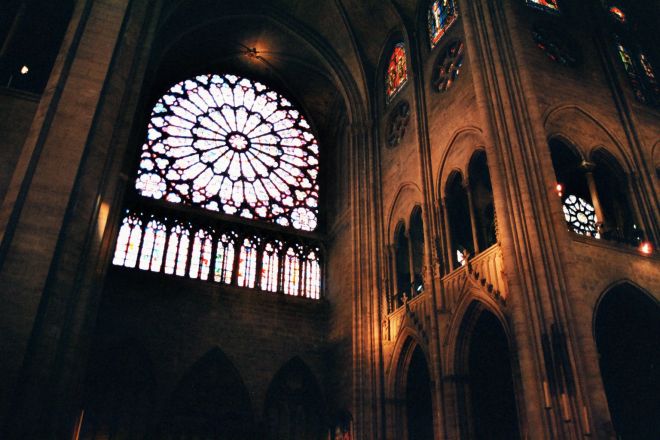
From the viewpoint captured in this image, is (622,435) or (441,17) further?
(441,17)

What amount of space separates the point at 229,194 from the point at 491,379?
954cm

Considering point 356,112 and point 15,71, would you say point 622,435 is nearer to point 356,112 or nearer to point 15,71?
point 356,112

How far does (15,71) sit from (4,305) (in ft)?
16.0

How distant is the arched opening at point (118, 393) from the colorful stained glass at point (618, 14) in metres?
15.2

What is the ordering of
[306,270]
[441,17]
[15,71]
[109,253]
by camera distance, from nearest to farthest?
[15,71], [109,253], [441,17], [306,270]

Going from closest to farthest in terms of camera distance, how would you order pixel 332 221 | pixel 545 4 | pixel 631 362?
pixel 631 362, pixel 545 4, pixel 332 221

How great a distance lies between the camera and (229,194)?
17.2 metres

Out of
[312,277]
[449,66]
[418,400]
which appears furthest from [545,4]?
[418,400]

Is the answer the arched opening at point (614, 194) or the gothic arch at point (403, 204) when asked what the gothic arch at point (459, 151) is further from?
the arched opening at point (614, 194)

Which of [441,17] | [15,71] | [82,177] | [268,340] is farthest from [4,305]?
[441,17]

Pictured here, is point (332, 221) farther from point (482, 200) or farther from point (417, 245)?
point (482, 200)

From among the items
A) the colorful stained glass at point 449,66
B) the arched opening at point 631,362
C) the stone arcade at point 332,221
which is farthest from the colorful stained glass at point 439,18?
the arched opening at point 631,362

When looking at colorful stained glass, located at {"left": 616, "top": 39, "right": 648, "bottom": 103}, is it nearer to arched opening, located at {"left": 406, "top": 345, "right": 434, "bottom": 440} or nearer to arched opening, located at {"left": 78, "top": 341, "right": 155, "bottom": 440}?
arched opening, located at {"left": 406, "top": 345, "right": 434, "bottom": 440}

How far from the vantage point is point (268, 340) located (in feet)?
50.4
